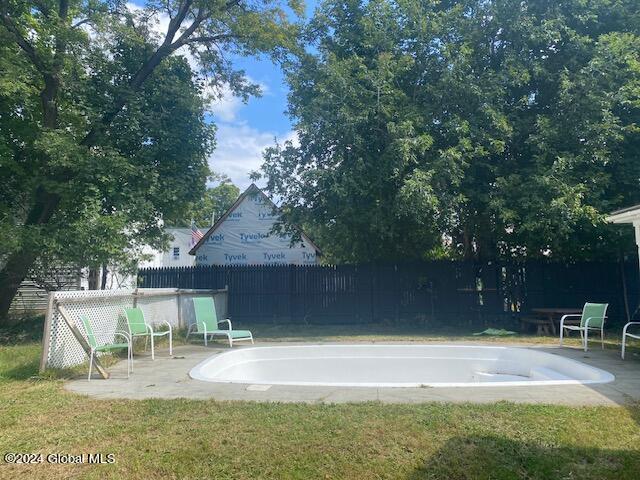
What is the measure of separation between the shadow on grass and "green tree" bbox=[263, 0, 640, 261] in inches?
318

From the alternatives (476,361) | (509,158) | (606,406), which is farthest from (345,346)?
(509,158)

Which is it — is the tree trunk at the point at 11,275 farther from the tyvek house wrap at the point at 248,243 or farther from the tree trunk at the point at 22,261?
the tyvek house wrap at the point at 248,243

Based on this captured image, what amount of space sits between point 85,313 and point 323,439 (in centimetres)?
523

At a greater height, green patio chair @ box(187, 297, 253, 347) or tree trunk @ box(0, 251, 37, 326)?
tree trunk @ box(0, 251, 37, 326)

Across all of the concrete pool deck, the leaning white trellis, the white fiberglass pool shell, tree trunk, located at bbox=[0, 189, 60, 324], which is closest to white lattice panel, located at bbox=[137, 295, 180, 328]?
the leaning white trellis

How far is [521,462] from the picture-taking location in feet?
12.3

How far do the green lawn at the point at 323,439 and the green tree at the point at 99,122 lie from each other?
23.3 feet

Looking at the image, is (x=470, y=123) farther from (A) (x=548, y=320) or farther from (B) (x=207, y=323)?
(B) (x=207, y=323)

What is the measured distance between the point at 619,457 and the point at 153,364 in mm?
6725

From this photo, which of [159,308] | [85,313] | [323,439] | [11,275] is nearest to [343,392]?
[323,439]

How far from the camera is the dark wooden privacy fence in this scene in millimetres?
14570

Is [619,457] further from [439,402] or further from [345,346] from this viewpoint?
[345,346]

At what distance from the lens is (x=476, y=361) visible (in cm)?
965

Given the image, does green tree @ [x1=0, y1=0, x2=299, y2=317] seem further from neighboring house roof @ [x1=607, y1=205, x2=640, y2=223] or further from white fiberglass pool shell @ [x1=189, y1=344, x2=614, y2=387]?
neighboring house roof @ [x1=607, y1=205, x2=640, y2=223]
